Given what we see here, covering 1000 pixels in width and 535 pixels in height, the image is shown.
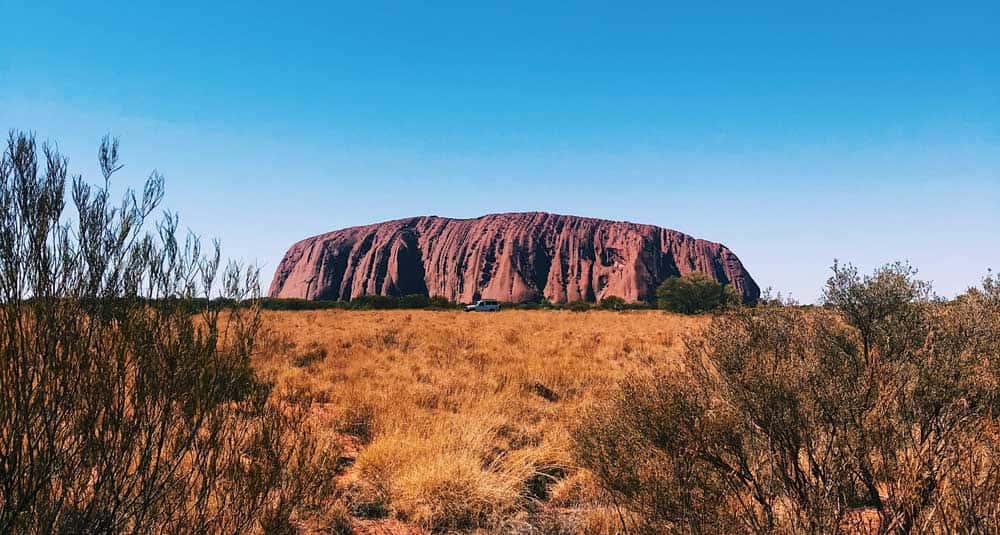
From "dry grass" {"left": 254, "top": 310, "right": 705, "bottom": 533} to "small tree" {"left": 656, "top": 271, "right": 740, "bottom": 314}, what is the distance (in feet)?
100

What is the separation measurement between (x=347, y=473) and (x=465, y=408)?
2487 millimetres

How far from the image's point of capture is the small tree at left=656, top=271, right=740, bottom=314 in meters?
43.5

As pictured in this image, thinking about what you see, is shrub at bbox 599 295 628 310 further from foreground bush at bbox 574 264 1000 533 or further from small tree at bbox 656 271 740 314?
foreground bush at bbox 574 264 1000 533

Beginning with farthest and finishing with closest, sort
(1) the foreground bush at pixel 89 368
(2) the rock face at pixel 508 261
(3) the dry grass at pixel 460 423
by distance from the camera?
1. (2) the rock face at pixel 508 261
2. (3) the dry grass at pixel 460 423
3. (1) the foreground bush at pixel 89 368

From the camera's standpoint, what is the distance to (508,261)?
11375 centimetres

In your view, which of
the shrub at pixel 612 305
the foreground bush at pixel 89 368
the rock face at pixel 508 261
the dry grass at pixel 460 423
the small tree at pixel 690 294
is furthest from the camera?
the rock face at pixel 508 261

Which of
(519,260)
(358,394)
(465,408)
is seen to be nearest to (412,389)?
(358,394)

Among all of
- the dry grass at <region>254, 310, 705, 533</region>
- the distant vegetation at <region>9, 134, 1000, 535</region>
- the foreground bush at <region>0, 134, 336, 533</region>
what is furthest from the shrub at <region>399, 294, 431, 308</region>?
the foreground bush at <region>0, 134, 336, 533</region>

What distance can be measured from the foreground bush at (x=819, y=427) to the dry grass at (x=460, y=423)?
77 cm

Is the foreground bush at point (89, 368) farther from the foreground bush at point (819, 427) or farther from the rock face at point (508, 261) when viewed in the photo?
the rock face at point (508, 261)

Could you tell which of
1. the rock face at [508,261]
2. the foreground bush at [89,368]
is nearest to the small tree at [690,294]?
the foreground bush at [89,368]

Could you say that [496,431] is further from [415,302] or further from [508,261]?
[508,261]

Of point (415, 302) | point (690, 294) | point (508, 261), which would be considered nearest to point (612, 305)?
point (690, 294)

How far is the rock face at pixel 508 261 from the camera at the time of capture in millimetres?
111250
